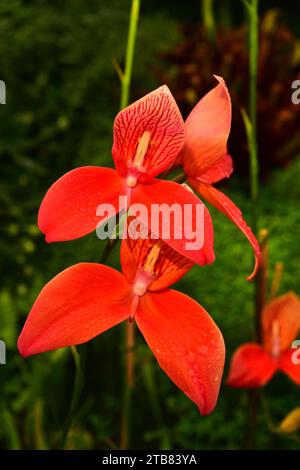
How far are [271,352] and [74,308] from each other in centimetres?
Result: 19

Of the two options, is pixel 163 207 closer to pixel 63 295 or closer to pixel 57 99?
pixel 63 295

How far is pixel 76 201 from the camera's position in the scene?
10.6 inches

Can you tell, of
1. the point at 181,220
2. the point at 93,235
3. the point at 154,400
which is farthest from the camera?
the point at 93,235

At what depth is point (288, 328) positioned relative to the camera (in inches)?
17.5

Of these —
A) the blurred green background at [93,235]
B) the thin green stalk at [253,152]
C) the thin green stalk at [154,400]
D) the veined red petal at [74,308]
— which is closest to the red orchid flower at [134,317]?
the veined red petal at [74,308]

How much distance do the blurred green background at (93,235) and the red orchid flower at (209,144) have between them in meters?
0.27

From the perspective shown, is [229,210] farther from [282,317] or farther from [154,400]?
[154,400]

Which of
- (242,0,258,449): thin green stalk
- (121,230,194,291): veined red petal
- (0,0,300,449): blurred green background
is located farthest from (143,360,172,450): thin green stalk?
(121,230,194,291): veined red petal

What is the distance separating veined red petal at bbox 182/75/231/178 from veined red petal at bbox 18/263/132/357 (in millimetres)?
58

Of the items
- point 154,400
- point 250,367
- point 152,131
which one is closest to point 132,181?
point 152,131

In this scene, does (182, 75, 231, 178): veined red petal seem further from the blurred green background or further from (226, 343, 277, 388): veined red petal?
the blurred green background

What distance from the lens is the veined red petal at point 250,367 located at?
0.41m

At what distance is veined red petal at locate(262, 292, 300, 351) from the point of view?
17.4 inches

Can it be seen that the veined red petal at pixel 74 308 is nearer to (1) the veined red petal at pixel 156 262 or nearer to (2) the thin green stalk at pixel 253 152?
(1) the veined red petal at pixel 156 262
